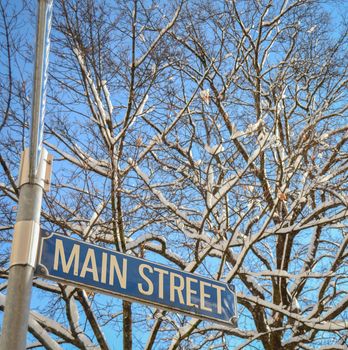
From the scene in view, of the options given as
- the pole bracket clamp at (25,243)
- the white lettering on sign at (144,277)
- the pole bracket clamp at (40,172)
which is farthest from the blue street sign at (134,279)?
the pole bracket clamp at (40,172)

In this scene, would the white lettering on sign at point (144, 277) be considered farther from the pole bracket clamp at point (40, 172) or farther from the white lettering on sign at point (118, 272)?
the pole bracket clamp at point (40, 172)

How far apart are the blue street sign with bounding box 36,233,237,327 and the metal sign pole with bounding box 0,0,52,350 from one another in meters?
0.17

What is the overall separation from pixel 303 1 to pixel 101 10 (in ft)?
13.7

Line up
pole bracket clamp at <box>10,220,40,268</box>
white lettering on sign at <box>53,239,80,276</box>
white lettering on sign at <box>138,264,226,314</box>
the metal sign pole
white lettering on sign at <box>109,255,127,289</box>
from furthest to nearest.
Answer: white lettering on sign at <box>138,264,226,314</box> < white lettering on sign at <box>109,255,127,289</box> < white lettering on sign at <box>53,239,80,276</box> < pole bracket clamp at <box>10,220,40,268</box> < the metal sign pole

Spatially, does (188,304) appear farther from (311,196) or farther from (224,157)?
(311,196)

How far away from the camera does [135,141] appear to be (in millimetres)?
8445

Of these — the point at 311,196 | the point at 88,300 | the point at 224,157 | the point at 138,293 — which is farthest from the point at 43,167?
the point at 311,196

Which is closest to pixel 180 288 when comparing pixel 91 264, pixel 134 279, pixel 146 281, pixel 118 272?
pixel 146 281

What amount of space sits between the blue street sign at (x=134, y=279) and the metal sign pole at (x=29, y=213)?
0.55 ft

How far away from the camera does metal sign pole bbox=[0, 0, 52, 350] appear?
9.39 ft

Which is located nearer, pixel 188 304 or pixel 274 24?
pixel 188 304

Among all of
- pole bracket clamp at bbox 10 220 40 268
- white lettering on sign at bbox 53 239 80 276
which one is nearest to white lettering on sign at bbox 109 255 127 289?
white lettering on sign at bbox 53 239 80 276

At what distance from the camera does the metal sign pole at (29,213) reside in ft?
9.39

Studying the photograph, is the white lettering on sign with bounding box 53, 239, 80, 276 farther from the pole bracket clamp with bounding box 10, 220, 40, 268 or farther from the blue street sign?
the pole bracket clamp with bounding box 10, 220, 40, 268
